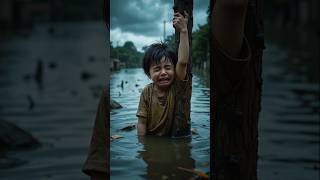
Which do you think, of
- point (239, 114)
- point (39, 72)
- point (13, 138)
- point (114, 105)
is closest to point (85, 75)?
point (39, 72)

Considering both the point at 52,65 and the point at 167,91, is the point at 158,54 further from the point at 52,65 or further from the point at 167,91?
the point at 52,65

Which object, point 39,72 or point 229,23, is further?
point 39,72

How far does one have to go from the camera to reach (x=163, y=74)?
1261 millimetres

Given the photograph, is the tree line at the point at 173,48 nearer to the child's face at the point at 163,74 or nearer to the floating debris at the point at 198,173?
the child's face at the point at 163,74

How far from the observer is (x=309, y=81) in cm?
483

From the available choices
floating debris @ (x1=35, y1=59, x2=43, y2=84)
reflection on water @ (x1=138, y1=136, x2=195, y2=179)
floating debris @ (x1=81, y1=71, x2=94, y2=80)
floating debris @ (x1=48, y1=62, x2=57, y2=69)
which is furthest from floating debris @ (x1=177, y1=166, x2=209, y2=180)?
floating debris @ (x1=48, y1=62, x2=57, y2=69)

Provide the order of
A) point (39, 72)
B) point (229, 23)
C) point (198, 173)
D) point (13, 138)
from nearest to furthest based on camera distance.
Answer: point (229, 23) → point (198, 173) → point (13, 138) → point (39, 72)

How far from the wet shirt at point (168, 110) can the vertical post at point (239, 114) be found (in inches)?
4.0

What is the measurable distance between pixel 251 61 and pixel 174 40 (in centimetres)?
23

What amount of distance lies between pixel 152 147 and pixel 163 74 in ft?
0.68

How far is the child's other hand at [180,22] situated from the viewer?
123 centimetres

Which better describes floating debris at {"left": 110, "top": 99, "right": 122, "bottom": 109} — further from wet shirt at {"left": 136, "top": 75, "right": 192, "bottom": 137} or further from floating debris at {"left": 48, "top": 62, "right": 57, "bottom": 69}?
floating debris at {"left": 48, "top": 62, "right": 57, "bottom": 69}

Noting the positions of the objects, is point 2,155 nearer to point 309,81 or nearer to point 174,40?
point 174,40

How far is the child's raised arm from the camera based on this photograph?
48.3 inches
